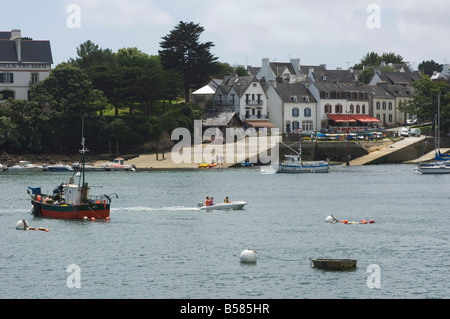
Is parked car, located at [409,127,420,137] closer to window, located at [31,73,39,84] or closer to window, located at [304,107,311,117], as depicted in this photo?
window, located at [304,107,311,117]

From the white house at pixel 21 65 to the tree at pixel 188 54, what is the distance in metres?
22.3

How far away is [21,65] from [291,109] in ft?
164

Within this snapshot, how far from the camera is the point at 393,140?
14575 centimetres

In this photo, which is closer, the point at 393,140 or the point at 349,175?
the point at 349,175

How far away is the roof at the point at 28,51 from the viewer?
156125mm

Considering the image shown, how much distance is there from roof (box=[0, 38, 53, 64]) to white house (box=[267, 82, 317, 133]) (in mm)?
41762

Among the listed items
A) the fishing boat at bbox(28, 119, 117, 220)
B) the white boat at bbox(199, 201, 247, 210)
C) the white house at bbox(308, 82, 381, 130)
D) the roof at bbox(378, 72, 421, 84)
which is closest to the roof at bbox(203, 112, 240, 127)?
the white house at bbox(308, 82, 381, 130)

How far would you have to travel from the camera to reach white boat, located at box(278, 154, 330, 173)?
126m

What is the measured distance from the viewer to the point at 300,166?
416ft

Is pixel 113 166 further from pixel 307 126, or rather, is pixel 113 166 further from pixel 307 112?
pixel 307 112
